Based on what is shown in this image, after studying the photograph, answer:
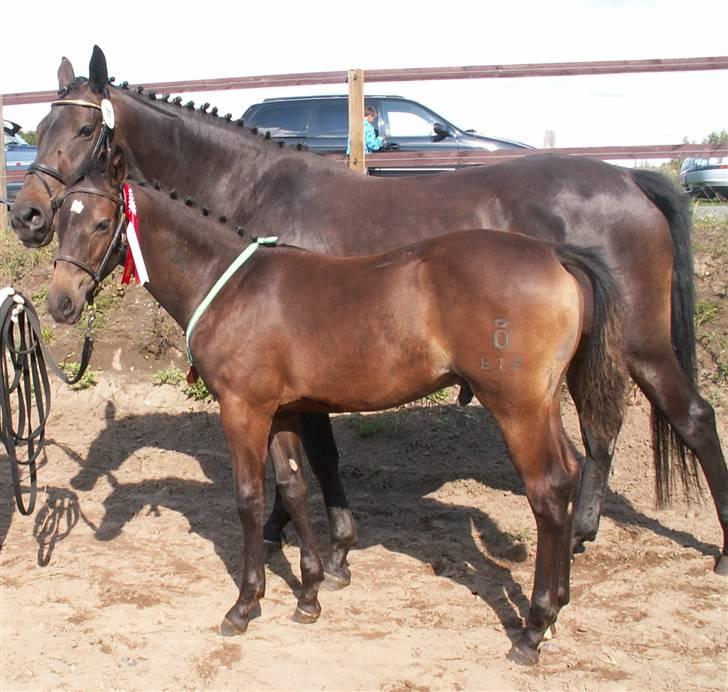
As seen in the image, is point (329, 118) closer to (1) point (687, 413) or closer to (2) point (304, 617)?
(1) point (687, 413)

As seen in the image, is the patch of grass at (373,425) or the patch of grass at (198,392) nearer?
the patch of grass at (373,425)

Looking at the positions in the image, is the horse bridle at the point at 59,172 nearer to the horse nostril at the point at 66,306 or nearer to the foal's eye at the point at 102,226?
the foal's eye at the point at 102,226

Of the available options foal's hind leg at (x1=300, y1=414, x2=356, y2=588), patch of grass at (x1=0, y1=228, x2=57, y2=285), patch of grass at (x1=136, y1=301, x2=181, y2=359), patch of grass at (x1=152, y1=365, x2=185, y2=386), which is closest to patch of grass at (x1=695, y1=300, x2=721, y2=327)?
foal's hind leg at (x1=300, y1=414, x2=356, y2=588)

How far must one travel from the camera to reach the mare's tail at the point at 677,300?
447 centimetres

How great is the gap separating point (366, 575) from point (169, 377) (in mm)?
3183

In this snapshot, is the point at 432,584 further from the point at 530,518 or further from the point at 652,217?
the point at 652,217

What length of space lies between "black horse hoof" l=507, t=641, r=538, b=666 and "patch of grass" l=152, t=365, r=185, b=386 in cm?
416

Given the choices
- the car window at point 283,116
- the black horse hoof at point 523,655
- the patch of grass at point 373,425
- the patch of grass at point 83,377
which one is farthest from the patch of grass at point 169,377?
the car window at point 283,116

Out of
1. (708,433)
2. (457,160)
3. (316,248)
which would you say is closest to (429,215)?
(316,248)

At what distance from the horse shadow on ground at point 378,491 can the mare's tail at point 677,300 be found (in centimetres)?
48

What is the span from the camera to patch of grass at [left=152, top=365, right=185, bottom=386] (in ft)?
22.2

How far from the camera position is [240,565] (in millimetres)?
4305

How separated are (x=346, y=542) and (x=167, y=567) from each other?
97 cm

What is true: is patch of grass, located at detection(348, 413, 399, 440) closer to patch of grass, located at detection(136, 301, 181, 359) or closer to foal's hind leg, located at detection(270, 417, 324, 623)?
patch of grass, located at detection(136, 301, 181, 359)
